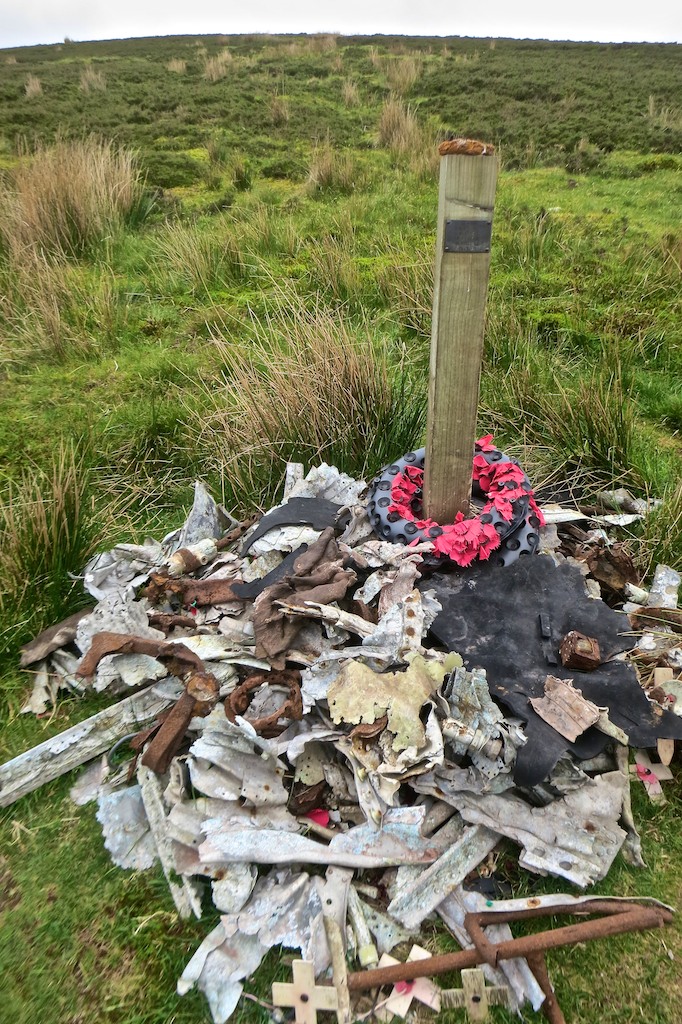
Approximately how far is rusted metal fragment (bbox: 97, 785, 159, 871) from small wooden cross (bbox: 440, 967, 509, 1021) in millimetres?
909

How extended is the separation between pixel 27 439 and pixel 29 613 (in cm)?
179

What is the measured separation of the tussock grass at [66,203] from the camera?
609 cm

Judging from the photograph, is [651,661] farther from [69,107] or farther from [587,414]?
[69,107]

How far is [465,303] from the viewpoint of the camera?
2021mm

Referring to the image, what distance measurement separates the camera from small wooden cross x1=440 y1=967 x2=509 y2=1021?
148 centimetres

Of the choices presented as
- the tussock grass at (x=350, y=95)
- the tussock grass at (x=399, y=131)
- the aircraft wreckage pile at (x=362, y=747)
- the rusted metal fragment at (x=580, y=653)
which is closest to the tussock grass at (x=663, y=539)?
the aircraft wreckage pile at (x=362, y=747)

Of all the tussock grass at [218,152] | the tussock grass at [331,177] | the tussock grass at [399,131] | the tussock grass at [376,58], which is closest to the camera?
the tussock grass at [331,177]

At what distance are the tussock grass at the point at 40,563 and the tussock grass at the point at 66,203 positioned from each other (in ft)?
13.5

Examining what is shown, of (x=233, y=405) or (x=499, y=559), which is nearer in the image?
(x=499, y=559)

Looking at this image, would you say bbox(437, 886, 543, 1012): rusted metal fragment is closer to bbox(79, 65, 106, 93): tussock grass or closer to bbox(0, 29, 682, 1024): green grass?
bbox(0, 29, 682, 1024): green grass

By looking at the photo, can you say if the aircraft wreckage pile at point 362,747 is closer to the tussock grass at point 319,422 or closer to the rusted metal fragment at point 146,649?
the rusted metal fragment at point 146,649

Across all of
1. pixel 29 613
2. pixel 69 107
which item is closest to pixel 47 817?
pixel 29 613

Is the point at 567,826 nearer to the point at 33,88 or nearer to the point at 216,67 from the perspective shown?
the point at 33,88

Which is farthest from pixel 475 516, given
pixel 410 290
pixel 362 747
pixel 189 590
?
pixel 410 290
